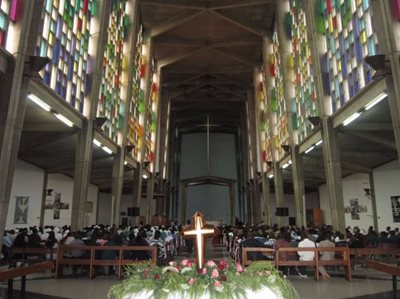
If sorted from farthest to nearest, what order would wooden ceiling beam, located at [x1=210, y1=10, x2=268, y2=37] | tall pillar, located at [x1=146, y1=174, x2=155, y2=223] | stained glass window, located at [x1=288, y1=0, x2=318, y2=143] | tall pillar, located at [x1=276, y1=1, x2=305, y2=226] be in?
tall pillar, located at [x1=146, y1=174, x2=155, y2=223] → wooden ceiling beam, located at [x1=210, y1=10, x2=268, y2=37] → tall pillar, located at [x1=276, y1=1, x2=305, y2=226] → stained glass window, located at [x1=288, y1=0, x2=318, y2=143]

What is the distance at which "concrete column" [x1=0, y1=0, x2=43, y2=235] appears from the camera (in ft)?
33.2

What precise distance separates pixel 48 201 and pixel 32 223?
2.51 meters

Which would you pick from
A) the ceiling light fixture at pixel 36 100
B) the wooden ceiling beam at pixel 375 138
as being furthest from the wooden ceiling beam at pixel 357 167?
the ceiling light fixture at pixel 36 100

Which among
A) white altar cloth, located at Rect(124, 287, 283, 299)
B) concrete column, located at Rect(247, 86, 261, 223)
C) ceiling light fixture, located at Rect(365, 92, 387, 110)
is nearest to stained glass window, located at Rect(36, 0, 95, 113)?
ceiling light fixture, located at Rect(365, 92, 387, 110)

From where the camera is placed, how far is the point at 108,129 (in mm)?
21422

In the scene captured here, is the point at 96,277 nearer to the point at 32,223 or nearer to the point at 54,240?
the point at 54,240

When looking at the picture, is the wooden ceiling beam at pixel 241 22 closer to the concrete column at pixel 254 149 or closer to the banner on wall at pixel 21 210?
the concrete column at pixel 254 149

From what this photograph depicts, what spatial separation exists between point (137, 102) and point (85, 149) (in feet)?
39.6

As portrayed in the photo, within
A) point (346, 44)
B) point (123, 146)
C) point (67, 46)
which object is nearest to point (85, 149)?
point (67, 46)

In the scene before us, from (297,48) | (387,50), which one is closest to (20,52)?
(387,50)

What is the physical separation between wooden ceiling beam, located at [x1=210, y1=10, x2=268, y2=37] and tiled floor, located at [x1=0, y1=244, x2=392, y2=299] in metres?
22.7

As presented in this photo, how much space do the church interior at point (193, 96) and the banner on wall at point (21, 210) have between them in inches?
4.6

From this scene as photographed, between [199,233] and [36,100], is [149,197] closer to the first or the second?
[36,100]

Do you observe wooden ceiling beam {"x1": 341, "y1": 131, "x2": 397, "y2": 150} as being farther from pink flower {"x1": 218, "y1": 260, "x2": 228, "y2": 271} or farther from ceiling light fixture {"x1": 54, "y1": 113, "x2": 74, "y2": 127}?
pink flower {"x1": 218, "y1": 260, "x2": 228, "y2": 271}
